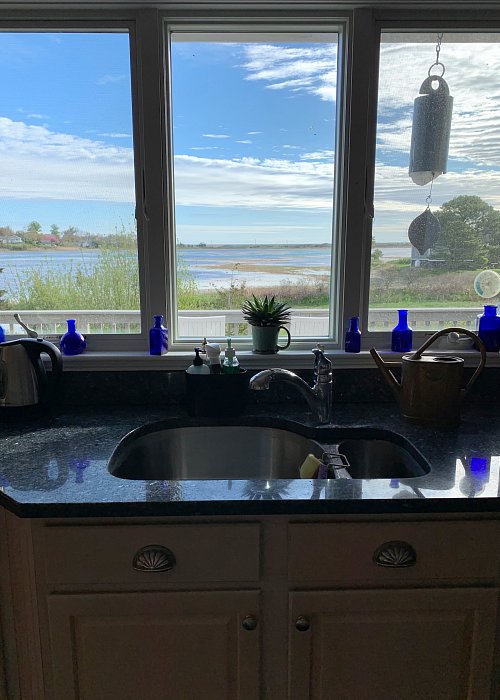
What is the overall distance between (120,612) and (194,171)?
1382mm

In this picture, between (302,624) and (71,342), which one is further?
(71,342)

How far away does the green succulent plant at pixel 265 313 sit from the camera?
1.77 m

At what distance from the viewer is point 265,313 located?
5.80 ft

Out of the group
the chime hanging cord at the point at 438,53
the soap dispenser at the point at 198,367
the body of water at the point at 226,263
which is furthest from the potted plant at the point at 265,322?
the chime hanging cord at the point at 438,53

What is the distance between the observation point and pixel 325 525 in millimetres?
1074

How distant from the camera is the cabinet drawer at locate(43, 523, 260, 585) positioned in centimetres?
106

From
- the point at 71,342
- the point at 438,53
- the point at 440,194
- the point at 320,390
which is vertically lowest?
the point at 320,390

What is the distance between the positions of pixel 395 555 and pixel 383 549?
28 mm

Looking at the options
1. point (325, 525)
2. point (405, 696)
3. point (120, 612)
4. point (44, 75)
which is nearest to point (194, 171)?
point (44, 75)

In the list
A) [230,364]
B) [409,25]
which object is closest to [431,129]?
[409,25]

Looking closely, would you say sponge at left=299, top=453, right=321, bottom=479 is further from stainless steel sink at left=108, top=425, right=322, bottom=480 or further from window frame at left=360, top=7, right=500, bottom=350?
window frame at left=360, top=7, right=500, bottom=350

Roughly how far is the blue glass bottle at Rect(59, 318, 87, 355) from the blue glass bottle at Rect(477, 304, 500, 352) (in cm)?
144

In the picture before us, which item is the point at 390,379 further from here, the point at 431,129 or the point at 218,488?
the point at 431,129

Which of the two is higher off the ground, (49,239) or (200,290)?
(49,239)
